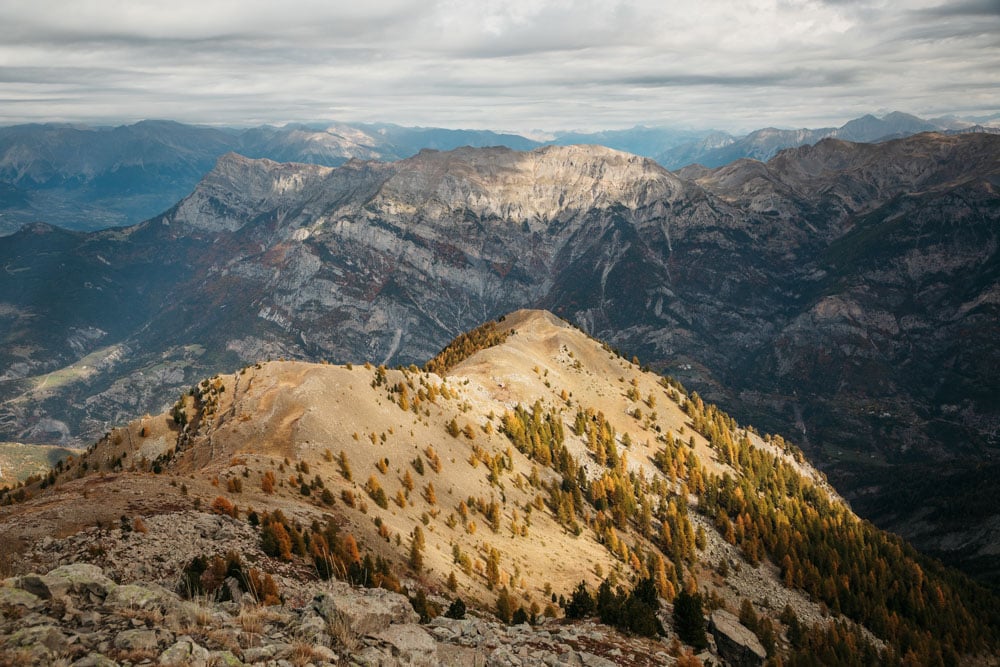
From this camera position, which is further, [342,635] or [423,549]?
[423,549]

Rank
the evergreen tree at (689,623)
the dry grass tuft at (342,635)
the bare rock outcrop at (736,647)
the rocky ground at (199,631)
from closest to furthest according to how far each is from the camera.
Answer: the rocky ground at (199,631) → the dry grass tuft at (342,635) → the evergreen tree at (689,623) → the bare rock outcrop at (736,647)

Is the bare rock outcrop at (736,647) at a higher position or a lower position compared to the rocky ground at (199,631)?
lower

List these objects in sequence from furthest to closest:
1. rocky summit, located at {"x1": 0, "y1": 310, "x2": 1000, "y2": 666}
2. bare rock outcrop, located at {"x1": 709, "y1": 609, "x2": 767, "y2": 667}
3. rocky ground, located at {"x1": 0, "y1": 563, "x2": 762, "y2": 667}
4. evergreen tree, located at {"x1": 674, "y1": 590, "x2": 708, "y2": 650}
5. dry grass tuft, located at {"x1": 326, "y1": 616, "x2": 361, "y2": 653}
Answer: bare rock outcrop, located at {"x1": 709, "y1": 609, "x2": 767, "y2": 667} < evergreen tree, located at {"x1": 674, "y1": 590, "x2": 708, "y2": 650} < rocky summit, located at {"x1": 0, "y1": 310, "x2": 1000, "y2": 666} < dry grass tuft, located at {"x1": 326, "y1": 616, "x2": 361, "y2": 653} < rocky ground, located at {"x1": 0, "y1": 563, "x2": 762, "y2": 667}

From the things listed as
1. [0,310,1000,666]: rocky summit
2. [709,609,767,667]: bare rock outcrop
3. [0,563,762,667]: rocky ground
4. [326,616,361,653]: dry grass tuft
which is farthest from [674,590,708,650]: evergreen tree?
[326,616,361,653]: dry grass tuft

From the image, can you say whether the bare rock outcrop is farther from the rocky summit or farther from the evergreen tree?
the evergreen tree

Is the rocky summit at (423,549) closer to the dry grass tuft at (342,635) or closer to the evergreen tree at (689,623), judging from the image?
the dry grass tuft at (342,635)

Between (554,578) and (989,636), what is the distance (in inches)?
6389

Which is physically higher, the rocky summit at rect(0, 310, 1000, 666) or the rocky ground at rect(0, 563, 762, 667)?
the rocky ground at rect(0, 563, 762, 667)

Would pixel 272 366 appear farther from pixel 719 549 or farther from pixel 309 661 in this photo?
pixel 719 549

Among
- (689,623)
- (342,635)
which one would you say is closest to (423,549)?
(689,623)

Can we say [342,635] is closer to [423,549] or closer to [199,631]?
[199,631]

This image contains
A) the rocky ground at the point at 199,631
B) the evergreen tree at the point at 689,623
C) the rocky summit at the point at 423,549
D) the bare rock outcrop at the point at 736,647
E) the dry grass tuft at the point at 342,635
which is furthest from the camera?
the bare rock outcrop at the point at 736,647

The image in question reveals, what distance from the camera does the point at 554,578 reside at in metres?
98.1

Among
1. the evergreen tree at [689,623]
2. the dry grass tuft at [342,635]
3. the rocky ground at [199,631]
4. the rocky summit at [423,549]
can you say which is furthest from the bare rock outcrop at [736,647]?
the dry grass tuft at [342,635]
